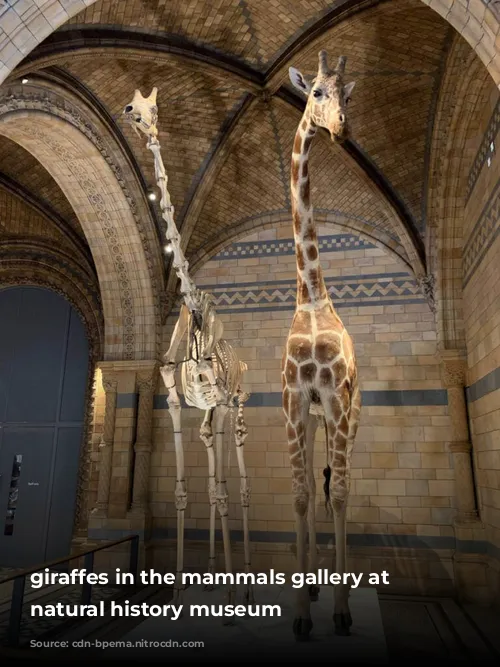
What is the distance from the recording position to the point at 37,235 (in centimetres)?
1012

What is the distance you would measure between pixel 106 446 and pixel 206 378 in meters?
3.70

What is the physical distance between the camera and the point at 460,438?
7.22 m

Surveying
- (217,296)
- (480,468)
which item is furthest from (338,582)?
(217,296)

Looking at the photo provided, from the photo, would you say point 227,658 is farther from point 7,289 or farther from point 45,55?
point 7,289

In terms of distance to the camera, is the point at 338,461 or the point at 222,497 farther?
the point at 222,497

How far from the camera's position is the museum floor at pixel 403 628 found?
4.57 meters

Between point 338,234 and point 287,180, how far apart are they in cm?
127

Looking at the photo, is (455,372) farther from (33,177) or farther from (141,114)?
(33,177)

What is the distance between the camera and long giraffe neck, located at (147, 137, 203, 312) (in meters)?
4.32

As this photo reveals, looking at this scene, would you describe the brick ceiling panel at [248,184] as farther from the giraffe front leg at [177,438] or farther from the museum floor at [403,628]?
the museum floor at [403,628]

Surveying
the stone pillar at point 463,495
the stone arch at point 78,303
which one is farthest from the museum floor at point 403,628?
the stone arch at point 78,303

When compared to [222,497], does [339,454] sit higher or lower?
higher

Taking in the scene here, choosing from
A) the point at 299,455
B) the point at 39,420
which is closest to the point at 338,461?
the point at 299,455

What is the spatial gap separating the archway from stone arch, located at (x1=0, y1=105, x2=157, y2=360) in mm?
1882
